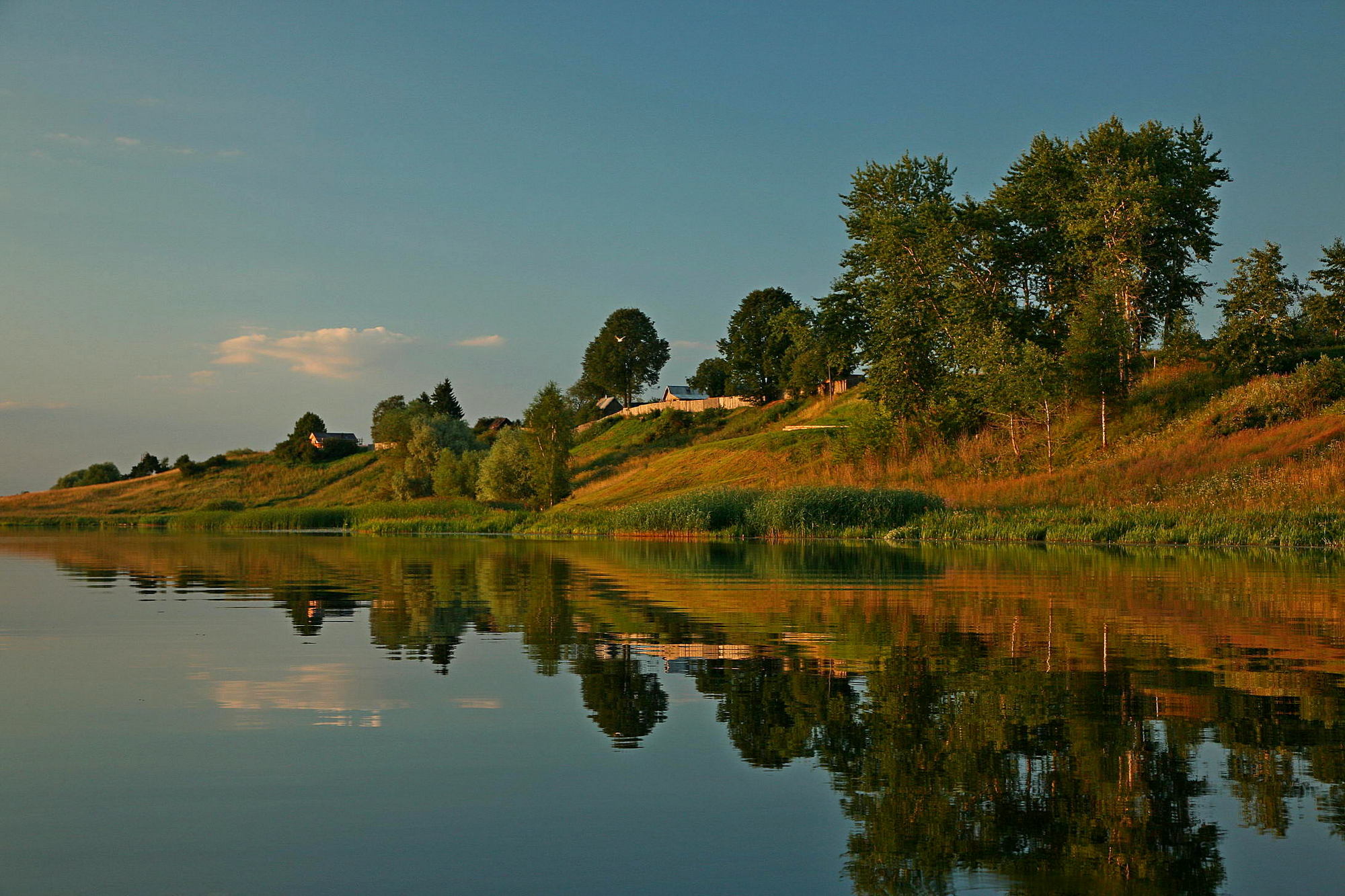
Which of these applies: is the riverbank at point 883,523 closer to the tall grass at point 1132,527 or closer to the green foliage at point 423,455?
the tall grass at point 1132,527

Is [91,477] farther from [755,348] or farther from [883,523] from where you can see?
[883,523]

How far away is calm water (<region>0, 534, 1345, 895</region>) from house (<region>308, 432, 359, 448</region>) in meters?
141

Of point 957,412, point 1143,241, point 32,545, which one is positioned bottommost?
point 32,545

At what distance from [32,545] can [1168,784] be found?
56263 mm

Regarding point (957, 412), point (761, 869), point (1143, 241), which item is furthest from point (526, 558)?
point (1143, 241)

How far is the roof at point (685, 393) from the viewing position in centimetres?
15488

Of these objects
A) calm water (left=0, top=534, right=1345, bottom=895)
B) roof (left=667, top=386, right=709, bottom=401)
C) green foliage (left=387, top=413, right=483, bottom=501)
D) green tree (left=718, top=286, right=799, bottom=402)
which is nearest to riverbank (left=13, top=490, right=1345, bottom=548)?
calm water (left=0, top=534, right=1345, bottom=895)

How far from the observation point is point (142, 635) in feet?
49.9

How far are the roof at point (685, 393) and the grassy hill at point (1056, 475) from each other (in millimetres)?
44085

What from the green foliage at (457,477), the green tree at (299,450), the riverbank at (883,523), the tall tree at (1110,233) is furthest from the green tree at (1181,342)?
the green tree at (299,450)

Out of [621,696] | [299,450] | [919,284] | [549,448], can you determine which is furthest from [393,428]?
[621,696]

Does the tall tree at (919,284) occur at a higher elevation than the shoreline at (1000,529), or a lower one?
higher

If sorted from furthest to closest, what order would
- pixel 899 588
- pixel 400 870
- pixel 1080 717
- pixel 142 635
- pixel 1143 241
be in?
pixel 1143 241, pixel 899 588, pixel 142 635, pixel 1080 717, pixel 400 870

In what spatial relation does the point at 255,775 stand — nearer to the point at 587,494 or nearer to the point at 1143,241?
the point at 1143,241
